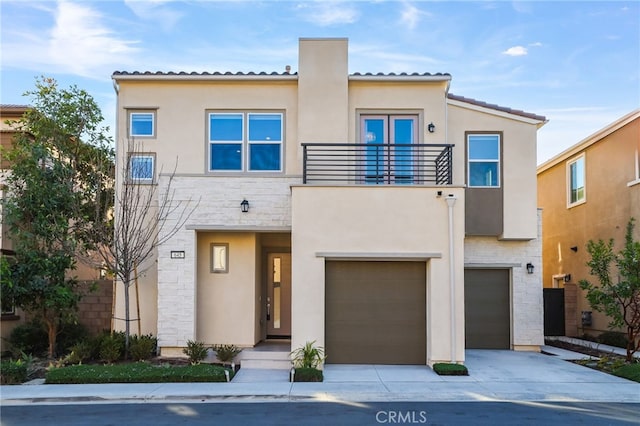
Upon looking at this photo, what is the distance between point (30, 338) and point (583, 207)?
1681 cm

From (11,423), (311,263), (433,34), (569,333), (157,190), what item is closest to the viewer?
(11,423)

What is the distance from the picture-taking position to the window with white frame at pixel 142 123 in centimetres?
1452

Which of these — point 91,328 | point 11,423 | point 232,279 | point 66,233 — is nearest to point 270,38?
point 232,279

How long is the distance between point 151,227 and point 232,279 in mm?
2355

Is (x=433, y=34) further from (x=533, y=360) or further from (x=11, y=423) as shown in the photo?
(x=11, y=423)

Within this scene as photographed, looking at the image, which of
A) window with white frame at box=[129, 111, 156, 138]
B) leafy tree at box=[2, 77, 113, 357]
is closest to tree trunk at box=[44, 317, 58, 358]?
Answer: leafy tree at box=[2, 77, 113, 357]

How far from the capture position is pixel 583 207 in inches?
734

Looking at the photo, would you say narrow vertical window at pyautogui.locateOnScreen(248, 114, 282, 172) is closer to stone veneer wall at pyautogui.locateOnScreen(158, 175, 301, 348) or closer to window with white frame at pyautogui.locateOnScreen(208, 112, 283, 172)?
window with white frame at pyautogui.locateOnScreen(208, 112, 283, 172)

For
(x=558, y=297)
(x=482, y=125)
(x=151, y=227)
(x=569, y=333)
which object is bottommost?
(x=569, y=333)

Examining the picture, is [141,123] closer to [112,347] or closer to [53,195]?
[53,195]

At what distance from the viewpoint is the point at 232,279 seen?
13953 mm

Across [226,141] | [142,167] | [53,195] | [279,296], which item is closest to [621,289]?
[279,296]

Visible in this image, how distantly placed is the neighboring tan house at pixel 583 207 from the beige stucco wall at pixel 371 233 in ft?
23.3

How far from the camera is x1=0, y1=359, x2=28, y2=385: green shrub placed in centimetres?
1066
